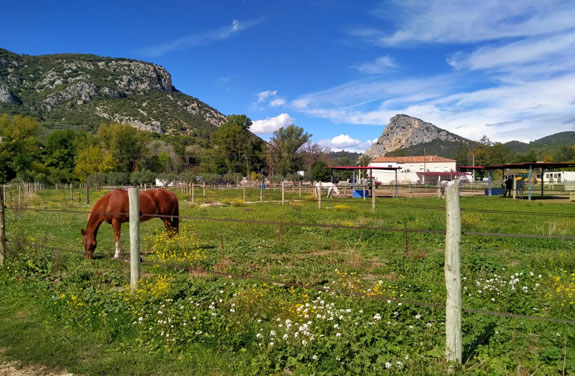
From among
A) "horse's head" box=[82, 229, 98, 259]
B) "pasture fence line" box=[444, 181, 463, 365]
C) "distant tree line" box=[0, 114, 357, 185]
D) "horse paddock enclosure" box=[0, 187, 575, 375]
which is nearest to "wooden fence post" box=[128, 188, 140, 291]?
"horse paddock enclosure" box=[0, 187, 575, 375]

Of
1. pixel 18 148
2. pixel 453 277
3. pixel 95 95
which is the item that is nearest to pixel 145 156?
pixel 18 148

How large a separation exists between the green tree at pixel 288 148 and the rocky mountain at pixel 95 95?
193 ft

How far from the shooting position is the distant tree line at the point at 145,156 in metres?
58.3

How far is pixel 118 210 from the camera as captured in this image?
8445 mm

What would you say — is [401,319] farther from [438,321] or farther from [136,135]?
[136,135]

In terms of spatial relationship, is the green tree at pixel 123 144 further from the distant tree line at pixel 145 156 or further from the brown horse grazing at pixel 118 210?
the brown horse grazing at pixel 118 210

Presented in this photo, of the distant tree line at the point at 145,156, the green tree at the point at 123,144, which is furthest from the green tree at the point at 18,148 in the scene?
the green tree at the point at 123,144

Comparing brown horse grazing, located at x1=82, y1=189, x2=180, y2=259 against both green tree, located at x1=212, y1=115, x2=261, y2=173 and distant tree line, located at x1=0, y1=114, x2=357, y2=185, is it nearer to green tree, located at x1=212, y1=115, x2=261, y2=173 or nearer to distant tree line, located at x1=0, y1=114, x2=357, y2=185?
distant tree line, located at x1=0, y1=114, x2=357, y2=185

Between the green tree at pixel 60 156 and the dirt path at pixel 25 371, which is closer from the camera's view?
the dirt path at pixel 25 371

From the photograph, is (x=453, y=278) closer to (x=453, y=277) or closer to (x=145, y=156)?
(x=453, y=277)

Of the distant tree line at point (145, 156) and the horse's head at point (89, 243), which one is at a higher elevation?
the distant tree line at point (145, 156)

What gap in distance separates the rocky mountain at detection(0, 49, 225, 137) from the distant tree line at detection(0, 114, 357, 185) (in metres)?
48.7

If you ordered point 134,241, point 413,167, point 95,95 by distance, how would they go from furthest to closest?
point 95,95
point 413,167
point 134,241

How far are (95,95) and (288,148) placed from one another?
105 meters
